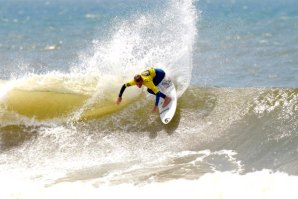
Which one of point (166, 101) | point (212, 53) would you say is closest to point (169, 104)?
point (166, 101)

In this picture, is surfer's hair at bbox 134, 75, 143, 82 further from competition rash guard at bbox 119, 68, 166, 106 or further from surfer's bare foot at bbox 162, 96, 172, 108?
surfer's bare foot at bbox 162, 96, 172, 108

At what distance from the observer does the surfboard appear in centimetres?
1241

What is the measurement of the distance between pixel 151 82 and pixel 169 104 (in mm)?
766

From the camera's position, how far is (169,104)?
41.6ft

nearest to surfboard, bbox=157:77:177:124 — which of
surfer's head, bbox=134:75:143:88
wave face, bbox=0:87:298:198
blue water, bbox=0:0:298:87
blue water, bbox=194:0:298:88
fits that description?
wave face, bbox=0:87:298:198

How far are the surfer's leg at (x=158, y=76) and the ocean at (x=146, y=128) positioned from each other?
76cm

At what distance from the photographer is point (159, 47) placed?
1522 centimetres

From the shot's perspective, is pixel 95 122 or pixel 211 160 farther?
pixel 95 122

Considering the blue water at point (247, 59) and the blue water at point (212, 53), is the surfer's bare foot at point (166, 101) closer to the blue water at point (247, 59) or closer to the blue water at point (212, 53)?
the blue water at point (212, 53)

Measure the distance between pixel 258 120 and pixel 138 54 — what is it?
3.91 meters

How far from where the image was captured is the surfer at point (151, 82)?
39.6 ft

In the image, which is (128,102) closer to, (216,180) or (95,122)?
(95,122)

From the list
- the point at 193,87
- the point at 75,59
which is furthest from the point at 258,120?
the point at 75,59

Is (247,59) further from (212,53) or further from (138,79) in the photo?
(138,79)
